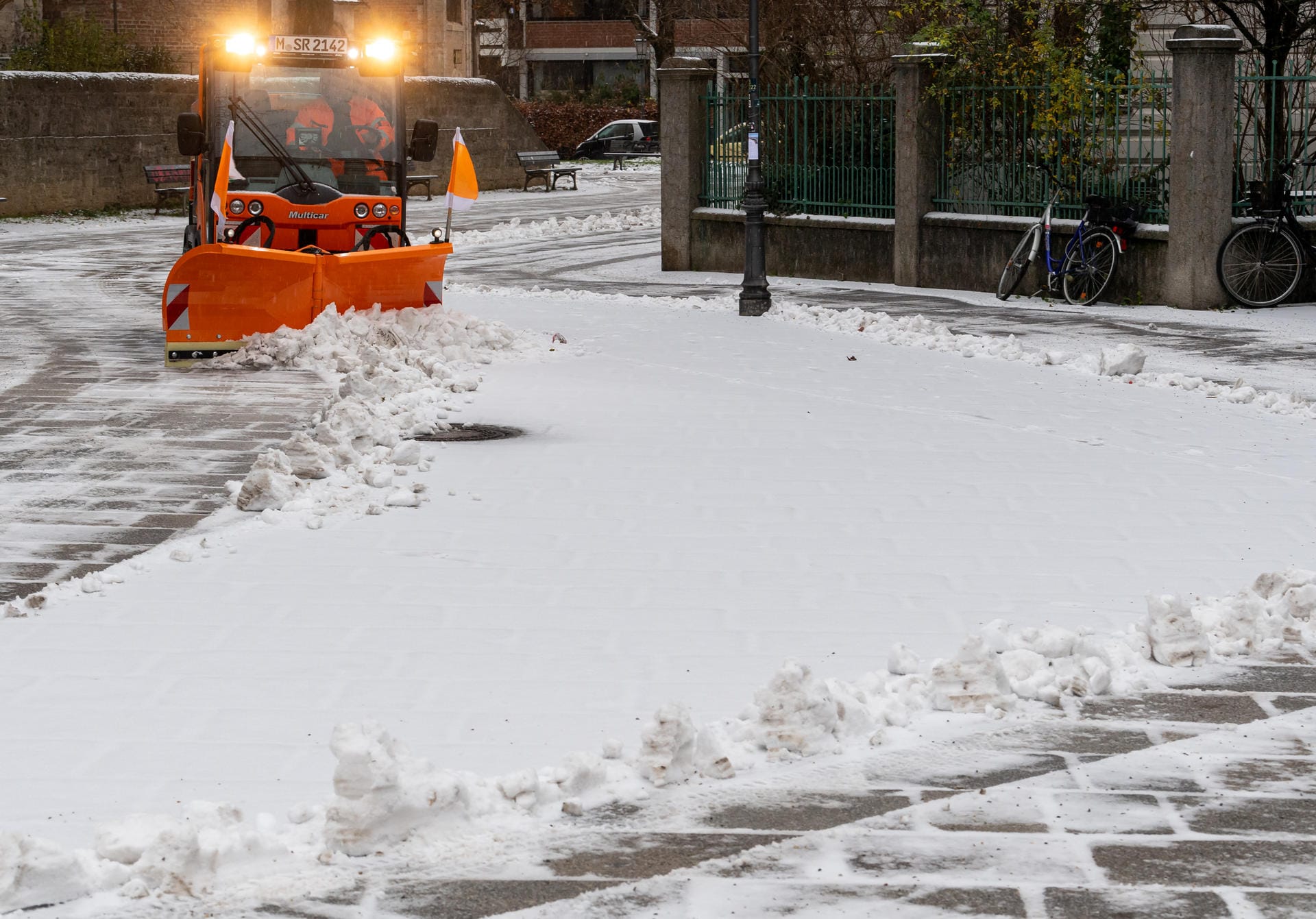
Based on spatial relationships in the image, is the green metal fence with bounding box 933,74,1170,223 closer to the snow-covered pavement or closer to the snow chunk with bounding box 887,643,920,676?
the snow-covered pavement

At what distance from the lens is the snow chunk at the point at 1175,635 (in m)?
6.00

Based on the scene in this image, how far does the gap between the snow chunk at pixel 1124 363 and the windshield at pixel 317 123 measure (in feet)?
20.4

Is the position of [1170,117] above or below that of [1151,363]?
above

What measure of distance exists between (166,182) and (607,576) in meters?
30.3

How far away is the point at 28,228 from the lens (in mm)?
31594

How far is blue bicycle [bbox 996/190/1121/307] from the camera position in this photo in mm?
18297

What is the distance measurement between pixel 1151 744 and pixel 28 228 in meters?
29.3

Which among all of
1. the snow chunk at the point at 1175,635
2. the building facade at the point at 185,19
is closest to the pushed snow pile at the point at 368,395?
the snow chunk at the point at 1175,635

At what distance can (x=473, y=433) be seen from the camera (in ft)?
35.2

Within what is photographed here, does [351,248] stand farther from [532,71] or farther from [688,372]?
[532,71]

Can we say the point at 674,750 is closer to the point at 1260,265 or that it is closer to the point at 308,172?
the point at 308,172

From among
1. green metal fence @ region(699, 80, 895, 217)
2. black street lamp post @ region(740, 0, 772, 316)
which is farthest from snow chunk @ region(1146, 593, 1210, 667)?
green metal fence @ region(699, 80, 895, 217)

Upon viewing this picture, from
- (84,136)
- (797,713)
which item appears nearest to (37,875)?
(797,713)

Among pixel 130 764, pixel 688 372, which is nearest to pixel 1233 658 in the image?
pixel 130 764
